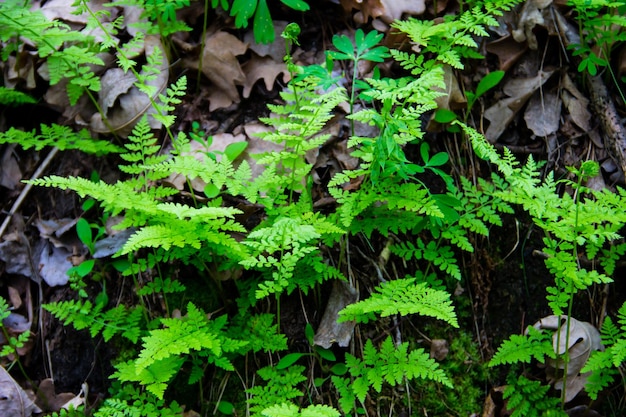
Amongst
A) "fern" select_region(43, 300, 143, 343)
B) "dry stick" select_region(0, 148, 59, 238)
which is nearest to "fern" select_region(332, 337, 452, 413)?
"fern" select_region(43, 300, 143, 343)

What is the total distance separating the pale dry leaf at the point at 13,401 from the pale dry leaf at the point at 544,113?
3.44 metres

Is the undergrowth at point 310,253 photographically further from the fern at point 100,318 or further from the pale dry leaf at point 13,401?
the pale dry leaf at point 13,401

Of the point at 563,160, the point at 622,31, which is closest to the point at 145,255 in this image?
the point at 563,160

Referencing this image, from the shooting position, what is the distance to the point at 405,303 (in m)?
2.69

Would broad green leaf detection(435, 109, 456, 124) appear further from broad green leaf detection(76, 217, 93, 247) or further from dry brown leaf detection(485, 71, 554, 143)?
broad green leaf detection(76, 217, 93, 247)

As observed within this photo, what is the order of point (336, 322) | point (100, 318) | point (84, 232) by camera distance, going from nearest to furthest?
point (336, 322) → point (100, 318) → point (84, 232)

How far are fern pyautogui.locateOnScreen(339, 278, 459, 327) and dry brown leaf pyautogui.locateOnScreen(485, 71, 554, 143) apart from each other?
4.34 ft

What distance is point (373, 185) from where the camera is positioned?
2.92m

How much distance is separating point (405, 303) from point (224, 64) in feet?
6.69

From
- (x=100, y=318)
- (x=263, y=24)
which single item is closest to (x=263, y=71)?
(x=263, y=24)

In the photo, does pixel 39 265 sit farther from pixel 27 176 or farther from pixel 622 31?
pixel 622 31

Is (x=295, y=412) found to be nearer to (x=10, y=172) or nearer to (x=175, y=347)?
(x=175, y=347)

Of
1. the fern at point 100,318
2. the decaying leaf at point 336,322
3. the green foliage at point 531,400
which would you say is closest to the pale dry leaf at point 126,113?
the fern at point 100,318

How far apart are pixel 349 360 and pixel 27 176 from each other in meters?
2.55
